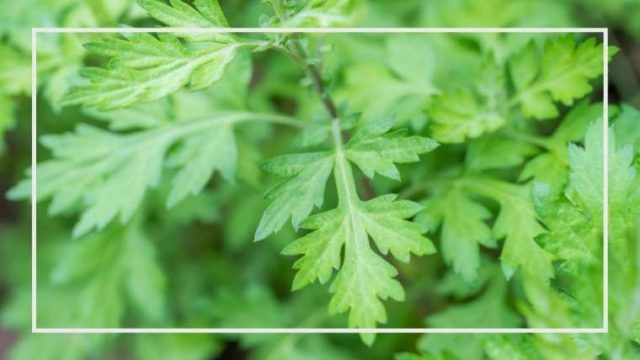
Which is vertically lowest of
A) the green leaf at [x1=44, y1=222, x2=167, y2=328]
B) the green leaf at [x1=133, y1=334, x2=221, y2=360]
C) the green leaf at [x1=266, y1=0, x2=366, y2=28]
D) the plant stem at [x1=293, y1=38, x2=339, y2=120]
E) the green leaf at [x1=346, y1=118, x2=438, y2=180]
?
the green leaf at [x1=133, y1=334, x2=221, y2=360]

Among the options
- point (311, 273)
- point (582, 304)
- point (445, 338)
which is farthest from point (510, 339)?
point (445, 338)

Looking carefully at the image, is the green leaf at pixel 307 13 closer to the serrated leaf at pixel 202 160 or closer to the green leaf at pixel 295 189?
the green leaf at pixel 295 189

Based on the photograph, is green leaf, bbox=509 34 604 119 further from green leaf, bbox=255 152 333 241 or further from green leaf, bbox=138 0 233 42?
green leaf, bbox=138 0 233 42

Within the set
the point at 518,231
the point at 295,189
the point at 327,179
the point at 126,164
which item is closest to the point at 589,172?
the point at 518,231

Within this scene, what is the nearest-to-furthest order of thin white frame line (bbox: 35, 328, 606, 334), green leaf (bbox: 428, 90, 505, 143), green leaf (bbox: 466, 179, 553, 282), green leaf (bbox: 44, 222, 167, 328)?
thin white frame line (bbox: 35, 328, 606, 334) → green leaf (bbox: 466, 179, 553, 282) → green leaf (bbox: 428, 90, 505, 143) → green leaf (bbox: 44, 222, 167, 328)

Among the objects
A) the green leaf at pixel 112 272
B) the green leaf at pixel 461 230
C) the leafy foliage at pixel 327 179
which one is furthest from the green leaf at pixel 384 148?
the green leaf at pixel 112 272

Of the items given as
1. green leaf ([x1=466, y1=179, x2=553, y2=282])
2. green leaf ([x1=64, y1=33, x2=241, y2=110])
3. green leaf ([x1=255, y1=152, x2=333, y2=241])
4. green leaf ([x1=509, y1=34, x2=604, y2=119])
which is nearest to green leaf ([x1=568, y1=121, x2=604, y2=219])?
green leaf ([x1=466, y1=179, x2=553, y2=282])

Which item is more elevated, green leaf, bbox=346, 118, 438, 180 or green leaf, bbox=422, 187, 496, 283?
green leaf, bbox=346, 118, 438, 180
